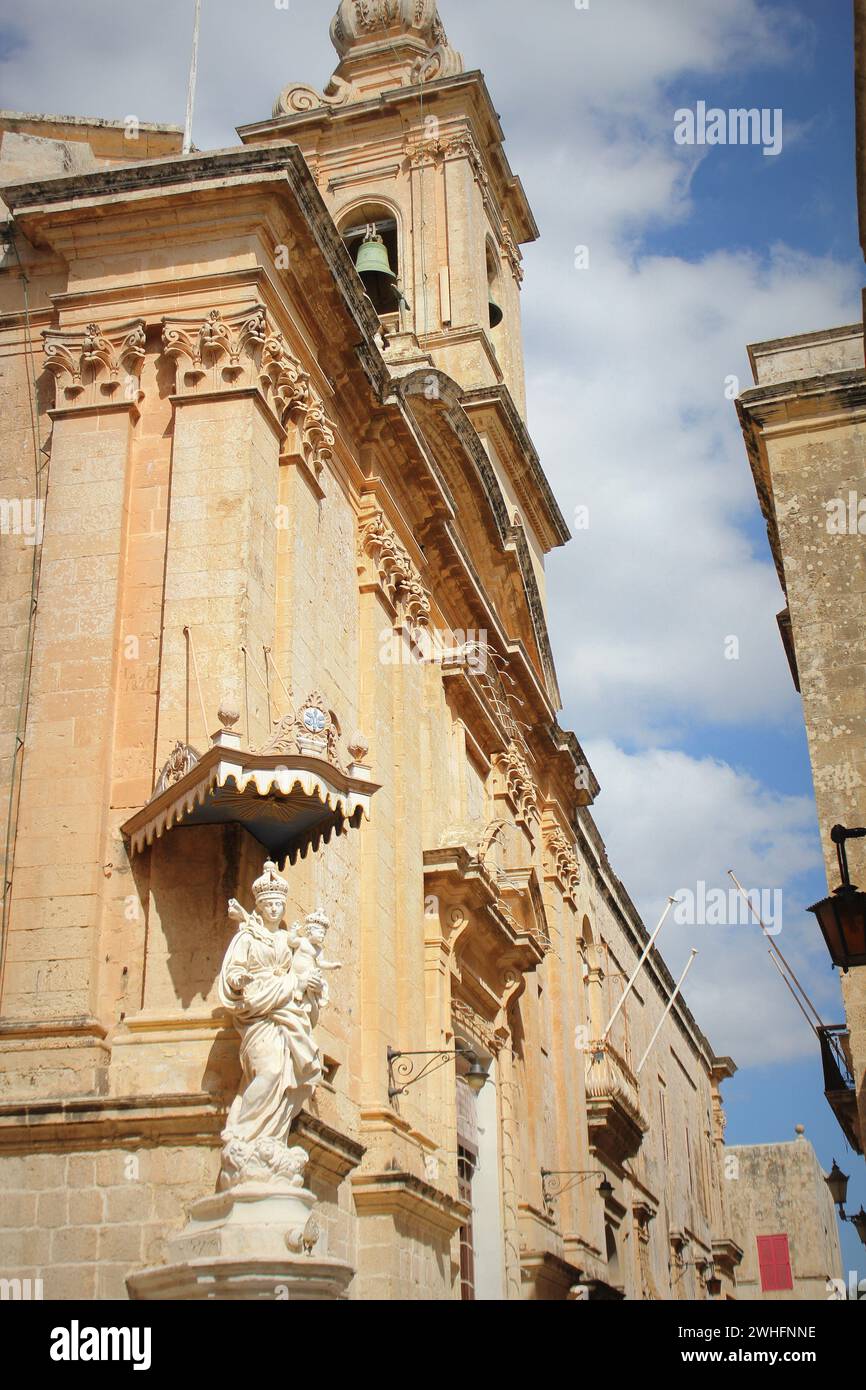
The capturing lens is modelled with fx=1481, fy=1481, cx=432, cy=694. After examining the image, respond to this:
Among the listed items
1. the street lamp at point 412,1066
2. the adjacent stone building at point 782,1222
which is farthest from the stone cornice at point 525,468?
the adjacent stone building at point 782,1222

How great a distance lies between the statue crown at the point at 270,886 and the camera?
9.49 metres

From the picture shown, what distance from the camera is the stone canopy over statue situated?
8898 mm

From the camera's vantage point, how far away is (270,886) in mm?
9516

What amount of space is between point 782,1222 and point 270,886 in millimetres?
42684

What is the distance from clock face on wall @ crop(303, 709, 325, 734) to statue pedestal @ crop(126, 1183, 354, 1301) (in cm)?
303

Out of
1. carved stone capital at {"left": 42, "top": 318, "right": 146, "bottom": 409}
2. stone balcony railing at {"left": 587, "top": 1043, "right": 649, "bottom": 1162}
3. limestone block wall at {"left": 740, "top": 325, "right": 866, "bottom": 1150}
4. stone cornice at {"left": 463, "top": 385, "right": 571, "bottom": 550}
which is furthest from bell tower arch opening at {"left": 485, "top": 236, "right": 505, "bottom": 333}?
carved stone capital at {"left": 42, "top": 318, "right": 146, "bottom": 409}

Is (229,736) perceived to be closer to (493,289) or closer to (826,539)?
(826,539)

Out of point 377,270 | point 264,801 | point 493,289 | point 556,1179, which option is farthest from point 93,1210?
point 493,289

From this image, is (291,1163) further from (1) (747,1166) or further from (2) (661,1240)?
(1) (747,1166)

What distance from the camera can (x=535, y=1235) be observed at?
17859 mm

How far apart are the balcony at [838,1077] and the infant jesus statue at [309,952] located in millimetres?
6450

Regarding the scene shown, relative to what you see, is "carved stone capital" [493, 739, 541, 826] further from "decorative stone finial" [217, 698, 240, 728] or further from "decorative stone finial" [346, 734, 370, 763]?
"decorative stone finial" [217, 698, 240, 728]

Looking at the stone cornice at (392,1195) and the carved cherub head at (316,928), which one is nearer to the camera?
the carved cherub head at (316,928)

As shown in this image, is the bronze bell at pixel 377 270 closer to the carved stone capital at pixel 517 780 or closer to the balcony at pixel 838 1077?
the carved stone capital at pixel 517 780
